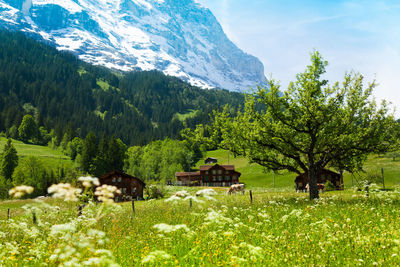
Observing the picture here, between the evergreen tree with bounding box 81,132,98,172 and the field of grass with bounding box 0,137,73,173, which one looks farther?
the field of grass with bounding box 0,137,73,173

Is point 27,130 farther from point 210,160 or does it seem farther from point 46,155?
point 210,160

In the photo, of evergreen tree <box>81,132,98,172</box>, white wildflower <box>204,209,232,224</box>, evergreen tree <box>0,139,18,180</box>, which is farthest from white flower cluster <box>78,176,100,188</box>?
evergreen tree <box>81,132,98,172</box>

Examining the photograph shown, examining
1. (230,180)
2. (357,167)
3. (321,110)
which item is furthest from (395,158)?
(321,110)

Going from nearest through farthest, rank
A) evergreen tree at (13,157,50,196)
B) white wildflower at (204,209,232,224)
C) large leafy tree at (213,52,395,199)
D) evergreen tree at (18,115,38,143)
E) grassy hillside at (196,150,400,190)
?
white wildflower at (204,209,232,224) < large leafy tree at (213,52,395,199) < grassy hillside at (196,150,400,190) < evergreen tree at (13,157,50,196) < evergreen tree at (18,115,38,143)

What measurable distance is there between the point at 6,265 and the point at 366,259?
8634mm

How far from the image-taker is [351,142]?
73.2 feet

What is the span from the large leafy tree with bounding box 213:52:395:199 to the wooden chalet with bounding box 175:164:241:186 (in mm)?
96389

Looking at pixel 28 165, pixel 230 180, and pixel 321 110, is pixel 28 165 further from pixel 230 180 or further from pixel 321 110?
pixel 321 110

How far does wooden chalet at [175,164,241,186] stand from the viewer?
4769 inches

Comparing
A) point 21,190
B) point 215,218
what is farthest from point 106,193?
point 215,218

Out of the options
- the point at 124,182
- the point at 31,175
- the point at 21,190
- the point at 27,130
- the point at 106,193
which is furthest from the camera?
the point at 27,130

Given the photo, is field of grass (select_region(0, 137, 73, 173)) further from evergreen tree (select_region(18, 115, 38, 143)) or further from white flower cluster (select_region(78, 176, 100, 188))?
white flower cluster (select_region(78, 176, 100, 188))

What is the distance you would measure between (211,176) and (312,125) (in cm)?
10305

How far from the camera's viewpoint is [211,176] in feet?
409
